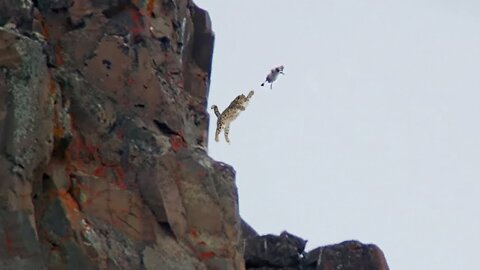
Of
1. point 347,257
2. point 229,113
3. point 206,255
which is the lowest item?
point 206,255

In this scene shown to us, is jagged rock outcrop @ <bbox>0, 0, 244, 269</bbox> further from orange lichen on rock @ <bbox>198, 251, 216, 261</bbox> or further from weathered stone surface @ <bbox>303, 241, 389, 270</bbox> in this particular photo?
weathered stone surface @ <bbox>303, 241, 389, 270</bbox>

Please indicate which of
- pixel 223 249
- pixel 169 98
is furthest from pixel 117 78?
pixel 223 249

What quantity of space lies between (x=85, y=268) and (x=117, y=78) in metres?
5.16

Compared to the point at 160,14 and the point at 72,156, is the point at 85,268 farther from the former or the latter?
the point at 160,14

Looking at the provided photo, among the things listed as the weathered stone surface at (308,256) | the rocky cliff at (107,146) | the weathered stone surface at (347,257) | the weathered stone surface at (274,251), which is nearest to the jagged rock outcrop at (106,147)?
the rocky cliff at (107,146)

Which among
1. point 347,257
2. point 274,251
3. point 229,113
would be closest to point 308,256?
point 274,251

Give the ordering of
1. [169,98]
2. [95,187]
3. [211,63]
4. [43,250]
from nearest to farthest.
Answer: [43,250] < [95,187] < [169,98] < [211,63]

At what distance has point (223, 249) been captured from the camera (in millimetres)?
33375

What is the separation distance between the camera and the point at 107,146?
32.8 meters

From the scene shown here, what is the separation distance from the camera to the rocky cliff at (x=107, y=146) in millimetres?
30250

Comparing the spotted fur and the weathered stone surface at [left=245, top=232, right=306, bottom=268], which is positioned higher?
the spotted fur

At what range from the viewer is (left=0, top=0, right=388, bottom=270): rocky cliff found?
3025 cm

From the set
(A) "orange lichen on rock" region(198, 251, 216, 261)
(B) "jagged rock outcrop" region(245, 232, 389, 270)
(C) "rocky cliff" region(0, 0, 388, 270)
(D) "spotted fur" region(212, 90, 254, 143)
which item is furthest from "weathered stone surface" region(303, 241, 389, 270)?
(A) "orange lichen on rock" region(198, 251, 216, 261)

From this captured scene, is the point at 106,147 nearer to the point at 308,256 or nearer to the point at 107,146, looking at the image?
the point at 107,146
